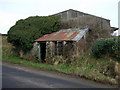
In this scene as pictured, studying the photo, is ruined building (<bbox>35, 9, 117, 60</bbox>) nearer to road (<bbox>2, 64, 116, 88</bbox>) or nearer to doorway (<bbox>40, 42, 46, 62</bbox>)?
doorway (<bbox>40, 42, 46, 62</bbox>)

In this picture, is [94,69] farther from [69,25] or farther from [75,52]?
[69,25]

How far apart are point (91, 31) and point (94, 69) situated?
6997 mm

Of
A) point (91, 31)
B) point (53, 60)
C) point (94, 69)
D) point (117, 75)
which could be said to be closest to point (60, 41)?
point (53, 60)

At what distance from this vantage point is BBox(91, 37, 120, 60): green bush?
12.9 meters

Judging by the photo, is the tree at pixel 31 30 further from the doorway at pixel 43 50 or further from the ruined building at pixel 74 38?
the doorway at pixel 43 50

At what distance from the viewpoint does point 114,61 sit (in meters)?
12.7

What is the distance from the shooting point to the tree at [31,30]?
22047 mm

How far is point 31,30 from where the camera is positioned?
2250 cm

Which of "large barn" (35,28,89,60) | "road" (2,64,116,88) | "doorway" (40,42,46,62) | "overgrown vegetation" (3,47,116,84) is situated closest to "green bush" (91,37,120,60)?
"overgrown vegetation" (3,47,116,84)

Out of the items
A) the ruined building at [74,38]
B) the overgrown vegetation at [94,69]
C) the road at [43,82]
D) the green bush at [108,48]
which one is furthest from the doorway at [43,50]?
the road at [43,82]

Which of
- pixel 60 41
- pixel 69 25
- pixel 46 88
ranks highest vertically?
pixel 69 25

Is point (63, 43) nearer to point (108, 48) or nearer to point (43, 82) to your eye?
point (108, 48)

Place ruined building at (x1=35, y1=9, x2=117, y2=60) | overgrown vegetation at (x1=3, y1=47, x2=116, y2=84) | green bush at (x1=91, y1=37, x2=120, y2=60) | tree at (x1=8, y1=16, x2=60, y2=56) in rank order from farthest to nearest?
1. tree at (x1=8, y1=16, x2=60, y2=56)
2. ruined building at (x1=35, y1=9, x2=117, y2=60)
3. green bush at (x1=91, y1=37, x2=120, y2=60)
4. overgrown vegetation at (x1=3, y1=47, x2=116, y2=84)

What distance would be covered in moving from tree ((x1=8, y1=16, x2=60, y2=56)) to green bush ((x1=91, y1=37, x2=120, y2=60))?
9193mm
